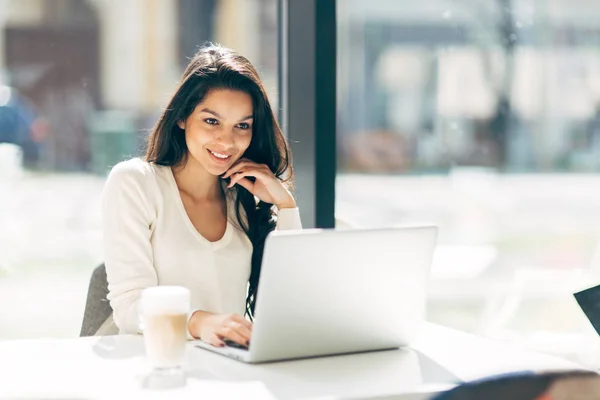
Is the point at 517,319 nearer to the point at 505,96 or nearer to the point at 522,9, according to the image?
the point at 505,96

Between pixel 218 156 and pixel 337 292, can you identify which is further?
pixel 218 156

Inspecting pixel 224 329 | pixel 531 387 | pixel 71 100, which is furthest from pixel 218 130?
pixel 531 387

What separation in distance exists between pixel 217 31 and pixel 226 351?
1735 mm

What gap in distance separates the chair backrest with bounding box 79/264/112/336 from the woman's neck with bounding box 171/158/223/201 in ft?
0.98

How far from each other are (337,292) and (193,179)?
867 mm

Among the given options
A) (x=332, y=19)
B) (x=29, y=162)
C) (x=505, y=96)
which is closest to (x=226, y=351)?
(x=332, y=19)

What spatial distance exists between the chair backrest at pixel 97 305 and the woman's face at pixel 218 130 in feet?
1.24

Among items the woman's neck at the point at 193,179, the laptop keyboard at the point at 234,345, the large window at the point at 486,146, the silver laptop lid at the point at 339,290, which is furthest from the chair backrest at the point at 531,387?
the large window at the point at 486,146

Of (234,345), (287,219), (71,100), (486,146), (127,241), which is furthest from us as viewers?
(486,146)

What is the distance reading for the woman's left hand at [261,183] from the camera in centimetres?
232

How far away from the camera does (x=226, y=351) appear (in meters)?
1.64

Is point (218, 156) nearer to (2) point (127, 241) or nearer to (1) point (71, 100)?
(2) point (127, 241)

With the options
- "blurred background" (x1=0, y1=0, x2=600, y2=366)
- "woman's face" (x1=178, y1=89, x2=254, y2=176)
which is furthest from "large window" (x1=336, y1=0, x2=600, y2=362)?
"woman's face" (x1=178, y1=89, x2=254, y2=176)

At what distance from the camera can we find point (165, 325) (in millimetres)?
1450
